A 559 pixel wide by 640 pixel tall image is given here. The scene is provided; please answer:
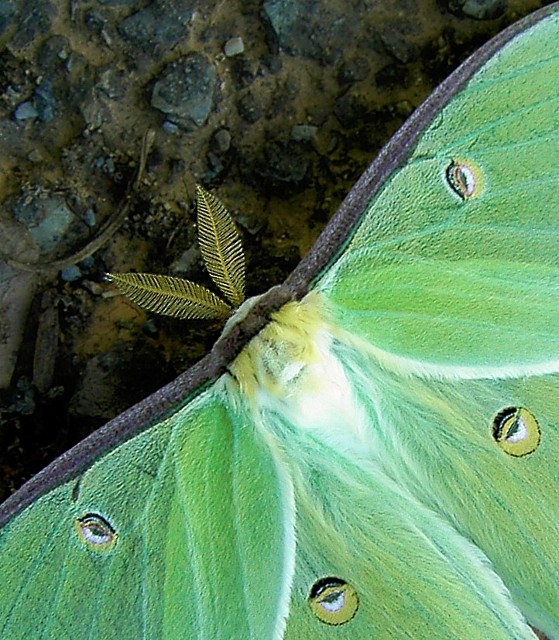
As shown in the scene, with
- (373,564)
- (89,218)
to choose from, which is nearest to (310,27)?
(89,218)

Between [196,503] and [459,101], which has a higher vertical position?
[459,101]

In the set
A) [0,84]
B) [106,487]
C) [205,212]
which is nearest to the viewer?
[106,487]

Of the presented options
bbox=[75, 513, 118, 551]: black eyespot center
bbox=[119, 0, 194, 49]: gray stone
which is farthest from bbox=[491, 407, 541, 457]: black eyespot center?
bbox=[119, 0, 194, 49]: gray stone

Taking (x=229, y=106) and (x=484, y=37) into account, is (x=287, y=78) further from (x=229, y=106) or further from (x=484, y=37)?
(x=484, y=37)

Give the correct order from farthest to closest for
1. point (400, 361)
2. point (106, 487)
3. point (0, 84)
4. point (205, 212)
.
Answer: point (0, 84), point (205, 212), point (400, 361), point (106, 487)

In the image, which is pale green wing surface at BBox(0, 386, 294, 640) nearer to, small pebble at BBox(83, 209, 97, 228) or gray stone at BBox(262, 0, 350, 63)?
small pebble at BBox(83, 209, 97, 228)

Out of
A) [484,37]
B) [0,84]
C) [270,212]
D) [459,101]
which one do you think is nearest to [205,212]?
[270,212]

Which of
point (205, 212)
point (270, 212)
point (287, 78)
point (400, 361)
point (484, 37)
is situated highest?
point (484, 37)

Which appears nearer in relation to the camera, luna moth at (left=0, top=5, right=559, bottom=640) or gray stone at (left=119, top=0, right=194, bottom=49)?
luna moth at (left=0, top=5, right=559, bottom=640)
